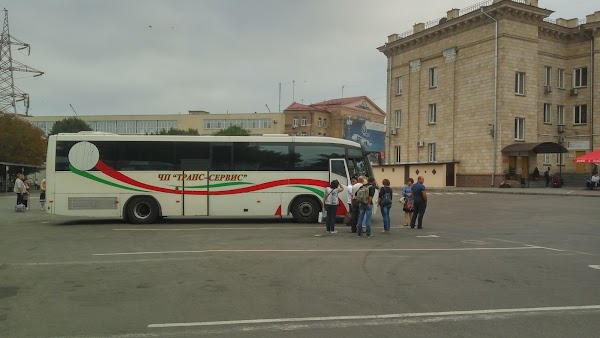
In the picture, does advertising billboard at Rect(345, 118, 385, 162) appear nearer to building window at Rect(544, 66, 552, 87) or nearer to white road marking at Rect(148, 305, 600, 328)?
building window at Rect(544, 66, 552, 87)

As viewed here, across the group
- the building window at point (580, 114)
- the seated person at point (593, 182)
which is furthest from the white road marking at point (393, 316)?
the building window at point (580, 114)

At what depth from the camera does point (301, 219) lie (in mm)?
18812

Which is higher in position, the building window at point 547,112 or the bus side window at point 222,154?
the building window at point 547,112

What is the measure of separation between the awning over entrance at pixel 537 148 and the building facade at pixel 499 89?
0.92m

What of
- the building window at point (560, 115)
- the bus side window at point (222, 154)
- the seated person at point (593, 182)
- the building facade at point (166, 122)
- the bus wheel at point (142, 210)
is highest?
the building facade at point (166, 122)

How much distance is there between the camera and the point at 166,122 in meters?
120

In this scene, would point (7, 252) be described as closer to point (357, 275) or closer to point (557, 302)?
point (357, 275)

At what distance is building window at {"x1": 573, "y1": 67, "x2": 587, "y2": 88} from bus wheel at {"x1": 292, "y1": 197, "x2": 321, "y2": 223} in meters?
40.3

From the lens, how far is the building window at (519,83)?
4506cm

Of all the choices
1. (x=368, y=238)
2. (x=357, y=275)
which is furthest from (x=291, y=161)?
(x=357, y=275)

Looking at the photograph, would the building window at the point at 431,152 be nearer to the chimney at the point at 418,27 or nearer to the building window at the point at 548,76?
the building window at the point at 548,76

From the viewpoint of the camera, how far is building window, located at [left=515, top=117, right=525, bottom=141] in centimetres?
4544

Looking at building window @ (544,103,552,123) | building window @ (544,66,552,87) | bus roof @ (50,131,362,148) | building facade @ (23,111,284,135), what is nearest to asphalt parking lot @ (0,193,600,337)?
bus roof @ (50,131,362,148)

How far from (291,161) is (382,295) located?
11925 mm
